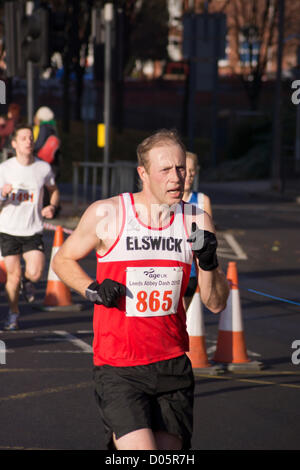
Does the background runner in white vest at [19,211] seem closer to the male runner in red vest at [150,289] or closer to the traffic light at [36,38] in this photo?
the male runner in red vest at [150,289]

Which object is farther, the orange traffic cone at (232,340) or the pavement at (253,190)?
the pavement at (253,190)

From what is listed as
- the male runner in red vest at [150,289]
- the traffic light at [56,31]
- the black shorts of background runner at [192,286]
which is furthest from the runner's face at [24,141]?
the traffic light at [56,31]

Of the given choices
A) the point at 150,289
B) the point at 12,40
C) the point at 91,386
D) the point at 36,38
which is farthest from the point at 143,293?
the point at 12,40

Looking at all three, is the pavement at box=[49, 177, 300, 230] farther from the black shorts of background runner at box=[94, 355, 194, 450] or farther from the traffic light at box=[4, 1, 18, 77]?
the black shorts of background runner at box=[94, 355, 194, 450]

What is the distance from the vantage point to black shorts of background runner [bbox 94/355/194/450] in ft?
15.5

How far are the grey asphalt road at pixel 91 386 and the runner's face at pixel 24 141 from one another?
1.74 metres

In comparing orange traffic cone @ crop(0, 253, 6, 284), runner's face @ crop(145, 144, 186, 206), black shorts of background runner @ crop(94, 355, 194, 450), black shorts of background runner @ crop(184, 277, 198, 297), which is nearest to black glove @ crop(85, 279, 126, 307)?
black shorts of background runner @ crop(94, 355, 194, 450)

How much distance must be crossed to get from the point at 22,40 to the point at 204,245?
44.5ft

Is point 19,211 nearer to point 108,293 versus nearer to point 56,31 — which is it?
point 108,293

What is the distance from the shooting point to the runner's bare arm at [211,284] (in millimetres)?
4881
